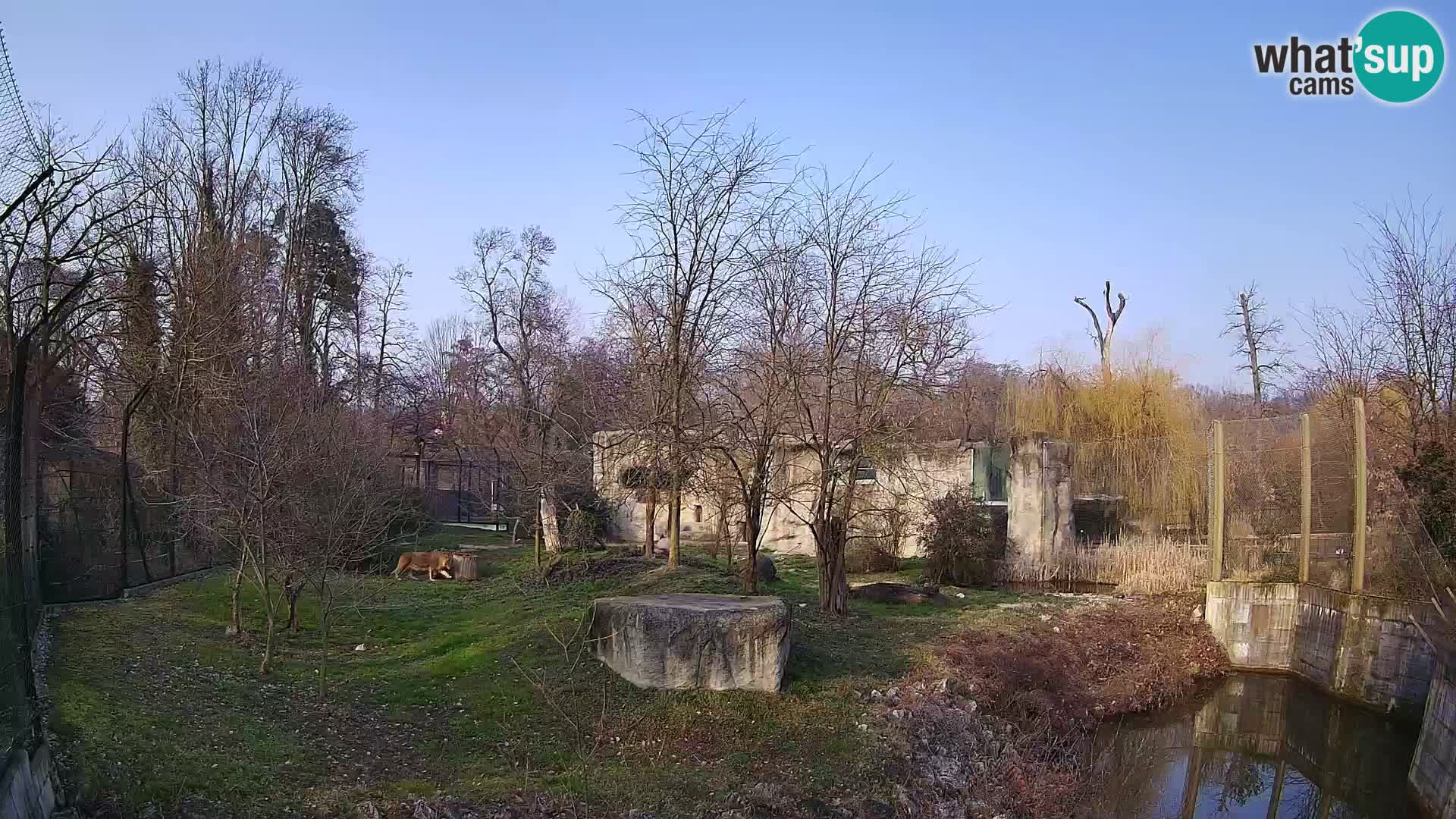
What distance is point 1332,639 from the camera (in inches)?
532

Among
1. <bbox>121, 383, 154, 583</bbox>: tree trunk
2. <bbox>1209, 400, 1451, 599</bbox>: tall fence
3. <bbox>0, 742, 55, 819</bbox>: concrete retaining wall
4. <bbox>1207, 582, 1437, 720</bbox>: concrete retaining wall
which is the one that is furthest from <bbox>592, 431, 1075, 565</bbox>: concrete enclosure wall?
<bbox>0, 742, 55, 819</bbox>: concrete retaining wall

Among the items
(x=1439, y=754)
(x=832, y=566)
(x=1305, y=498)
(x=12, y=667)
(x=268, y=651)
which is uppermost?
(x=1305, y=498)

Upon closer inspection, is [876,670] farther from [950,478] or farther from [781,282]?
[950,478]

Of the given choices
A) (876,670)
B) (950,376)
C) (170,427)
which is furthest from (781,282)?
(170,427)

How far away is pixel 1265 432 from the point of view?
626 inches

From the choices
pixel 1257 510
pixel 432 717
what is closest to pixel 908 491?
pixel 1257 510

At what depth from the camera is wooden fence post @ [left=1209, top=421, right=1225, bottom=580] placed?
1589 centimetres

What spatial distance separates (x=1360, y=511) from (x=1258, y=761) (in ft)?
12.6

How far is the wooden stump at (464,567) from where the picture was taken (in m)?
19.8

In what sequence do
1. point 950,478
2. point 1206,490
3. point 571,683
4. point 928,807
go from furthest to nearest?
1. point 950,478
2. point 1206,490
3. point 571,683
4. point 928,807

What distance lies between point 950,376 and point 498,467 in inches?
714

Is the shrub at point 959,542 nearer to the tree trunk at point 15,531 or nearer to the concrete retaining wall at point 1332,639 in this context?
the concrete retaining wall at point 1332,639

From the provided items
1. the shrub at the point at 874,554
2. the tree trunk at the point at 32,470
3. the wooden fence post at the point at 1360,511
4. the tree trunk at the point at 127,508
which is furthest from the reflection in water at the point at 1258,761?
the tree trunk at the point at 127,508

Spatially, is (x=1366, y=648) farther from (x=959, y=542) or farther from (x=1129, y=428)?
(x=1129, y=428)
